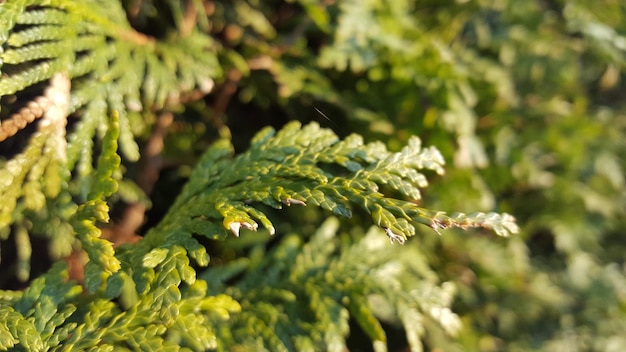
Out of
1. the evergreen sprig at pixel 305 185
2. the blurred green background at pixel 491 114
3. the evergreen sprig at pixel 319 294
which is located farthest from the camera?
the blurred green background at pixel 491 114

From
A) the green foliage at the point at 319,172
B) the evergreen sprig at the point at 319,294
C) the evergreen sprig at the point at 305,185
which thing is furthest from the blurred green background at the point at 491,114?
the evergreen sprig at the point at 305,185

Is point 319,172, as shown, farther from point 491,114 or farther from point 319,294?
point 491,114

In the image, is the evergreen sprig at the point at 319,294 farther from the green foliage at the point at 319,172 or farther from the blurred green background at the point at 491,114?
the blurred green background at the point at 491,114

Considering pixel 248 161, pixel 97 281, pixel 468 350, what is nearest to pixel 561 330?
pixel 468 350

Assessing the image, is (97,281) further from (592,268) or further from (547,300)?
(592,268)

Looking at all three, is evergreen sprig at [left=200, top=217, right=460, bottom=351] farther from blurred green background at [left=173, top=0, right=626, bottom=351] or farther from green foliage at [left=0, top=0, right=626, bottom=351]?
blurred green background at [left=173, top=0, right=626, bottom=351]

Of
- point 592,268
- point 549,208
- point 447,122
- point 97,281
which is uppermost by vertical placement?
point 97,281

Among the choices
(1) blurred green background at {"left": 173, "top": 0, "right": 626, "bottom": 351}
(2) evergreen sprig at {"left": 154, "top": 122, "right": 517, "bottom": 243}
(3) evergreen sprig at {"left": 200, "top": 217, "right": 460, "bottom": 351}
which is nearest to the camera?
(2) evergreen sprig at {"left": 154, "top": 122, "right": 517, "bottom": 243}

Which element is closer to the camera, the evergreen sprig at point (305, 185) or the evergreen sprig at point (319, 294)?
the evergreen sprig at point (305, 185)

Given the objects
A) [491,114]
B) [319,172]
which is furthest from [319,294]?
[491,114]

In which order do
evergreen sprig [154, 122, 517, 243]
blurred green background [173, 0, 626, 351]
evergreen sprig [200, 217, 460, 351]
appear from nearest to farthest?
evergreen sprig [154, 122, 517, 243] < evergreen sprig [200, 217, 460, 351] < blurred green background [173, 0, 626, 351]

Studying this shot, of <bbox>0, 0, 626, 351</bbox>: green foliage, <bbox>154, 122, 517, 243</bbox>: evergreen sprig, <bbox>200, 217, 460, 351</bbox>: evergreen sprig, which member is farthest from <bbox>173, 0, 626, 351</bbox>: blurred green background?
<bbox>154, 122, 517, 243</bbox>: evergreen sprig
